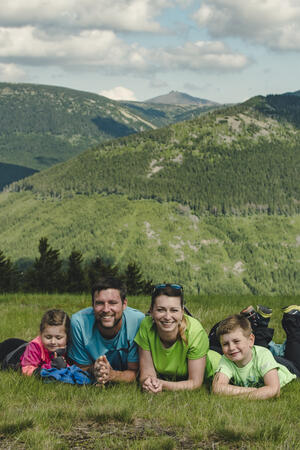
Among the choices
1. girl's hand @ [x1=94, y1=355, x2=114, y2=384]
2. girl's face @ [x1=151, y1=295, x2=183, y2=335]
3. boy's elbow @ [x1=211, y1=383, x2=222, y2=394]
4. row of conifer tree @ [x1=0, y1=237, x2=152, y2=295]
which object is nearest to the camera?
girl's face @ [x1=151, y1=295, x2=183, y2=335]

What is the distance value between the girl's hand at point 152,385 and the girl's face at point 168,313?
2.53ft

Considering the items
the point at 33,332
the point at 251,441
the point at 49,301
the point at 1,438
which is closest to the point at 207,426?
the point at 251,441

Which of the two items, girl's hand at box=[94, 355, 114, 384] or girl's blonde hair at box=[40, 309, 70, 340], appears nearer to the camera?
girl's hand at box=[94, 355, 114, 384]

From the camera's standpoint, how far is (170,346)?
7211 millimetres

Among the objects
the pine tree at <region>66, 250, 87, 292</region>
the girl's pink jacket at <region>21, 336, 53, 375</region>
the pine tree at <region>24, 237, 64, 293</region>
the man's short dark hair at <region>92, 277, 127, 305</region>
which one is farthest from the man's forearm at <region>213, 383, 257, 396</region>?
the pine tree at <region>66, 250, 87, 292</region>

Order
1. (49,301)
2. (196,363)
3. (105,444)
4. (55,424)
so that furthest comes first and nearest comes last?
(49,301)
(196,363)
(55,424)
(105,444)

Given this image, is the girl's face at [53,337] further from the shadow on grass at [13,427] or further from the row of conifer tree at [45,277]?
the row of conifer tree at [45,277]

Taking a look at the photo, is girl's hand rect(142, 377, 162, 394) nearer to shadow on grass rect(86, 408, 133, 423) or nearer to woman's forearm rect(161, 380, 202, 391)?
woman's forearm rect(161, 380, 202, 391)

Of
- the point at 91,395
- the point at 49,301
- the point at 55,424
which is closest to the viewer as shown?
the point at 55,424

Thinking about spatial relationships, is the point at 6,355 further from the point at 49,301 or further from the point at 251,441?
the point at 49,301

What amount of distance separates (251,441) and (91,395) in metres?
2.44

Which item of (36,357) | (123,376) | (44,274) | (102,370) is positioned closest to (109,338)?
(123,376)

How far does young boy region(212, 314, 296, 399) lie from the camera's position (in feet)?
22.5

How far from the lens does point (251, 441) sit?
488 centimetres
